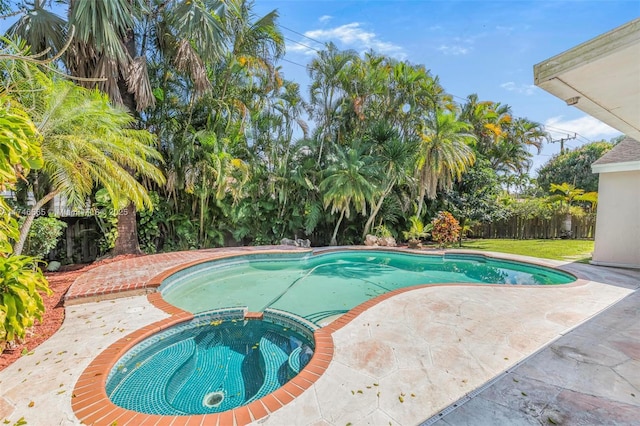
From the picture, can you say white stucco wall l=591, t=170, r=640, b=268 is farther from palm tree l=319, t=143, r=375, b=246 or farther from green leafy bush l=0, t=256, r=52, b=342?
green leafy bush l=0, t=256, r=52, b=342

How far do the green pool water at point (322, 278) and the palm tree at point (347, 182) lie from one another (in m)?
2.42

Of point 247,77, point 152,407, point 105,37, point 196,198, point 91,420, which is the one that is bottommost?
point 152,407

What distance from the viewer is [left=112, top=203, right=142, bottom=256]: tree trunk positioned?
916cm

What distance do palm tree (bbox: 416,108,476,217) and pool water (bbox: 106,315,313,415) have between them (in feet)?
35.8

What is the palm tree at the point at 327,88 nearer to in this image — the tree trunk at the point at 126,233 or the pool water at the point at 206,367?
the tree trunk at the point at 126,233

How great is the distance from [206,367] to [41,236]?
6602mm

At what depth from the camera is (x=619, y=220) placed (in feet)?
27.2

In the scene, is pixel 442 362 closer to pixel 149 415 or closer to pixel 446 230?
pixel 149 415

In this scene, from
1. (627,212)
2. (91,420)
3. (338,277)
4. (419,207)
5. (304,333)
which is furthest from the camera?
(419,207)

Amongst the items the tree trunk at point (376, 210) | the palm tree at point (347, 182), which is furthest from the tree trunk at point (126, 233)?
the tree trunk at point (376, 210)

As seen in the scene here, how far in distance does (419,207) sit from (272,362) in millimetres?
12772

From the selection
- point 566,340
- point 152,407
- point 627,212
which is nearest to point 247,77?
point 152,407

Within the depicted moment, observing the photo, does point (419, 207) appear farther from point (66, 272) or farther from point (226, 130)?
point (66, 272)

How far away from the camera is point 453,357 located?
11.0ft
